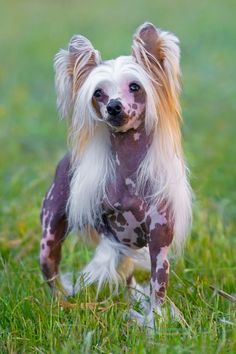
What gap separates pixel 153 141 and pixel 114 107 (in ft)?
0.79

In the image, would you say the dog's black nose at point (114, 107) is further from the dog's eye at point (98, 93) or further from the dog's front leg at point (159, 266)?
the dog's front leg at point (159, 266)

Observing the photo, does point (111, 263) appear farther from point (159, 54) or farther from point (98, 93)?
point (159, 54)

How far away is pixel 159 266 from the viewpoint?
352cm

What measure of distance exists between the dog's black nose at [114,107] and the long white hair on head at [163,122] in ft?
0.43

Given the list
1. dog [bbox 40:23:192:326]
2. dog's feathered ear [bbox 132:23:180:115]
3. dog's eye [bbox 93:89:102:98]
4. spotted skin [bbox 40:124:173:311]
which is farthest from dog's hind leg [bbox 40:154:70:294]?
dog's feathered ear [bbox 132:23:180:115]

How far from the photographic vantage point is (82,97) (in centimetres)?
348

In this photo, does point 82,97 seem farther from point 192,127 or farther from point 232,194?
point 192,127

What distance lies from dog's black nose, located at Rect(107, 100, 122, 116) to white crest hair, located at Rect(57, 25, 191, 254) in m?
0.10

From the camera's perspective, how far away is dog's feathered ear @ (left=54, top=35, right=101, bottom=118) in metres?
3.52

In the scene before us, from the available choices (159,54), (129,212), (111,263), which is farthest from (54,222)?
(159,54)

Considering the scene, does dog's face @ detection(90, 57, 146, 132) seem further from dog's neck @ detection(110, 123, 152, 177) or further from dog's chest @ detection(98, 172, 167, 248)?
dog's chest @ detection(98, 172, 167, 248)

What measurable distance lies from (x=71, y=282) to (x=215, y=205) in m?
1.74

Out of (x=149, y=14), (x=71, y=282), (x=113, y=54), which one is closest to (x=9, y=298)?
(x=71, y=282)

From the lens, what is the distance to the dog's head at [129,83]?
3.41m
